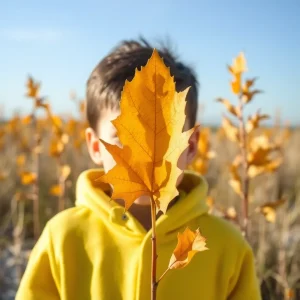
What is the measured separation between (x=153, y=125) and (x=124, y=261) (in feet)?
3.08

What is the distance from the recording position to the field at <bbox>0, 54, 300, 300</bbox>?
2.59 m

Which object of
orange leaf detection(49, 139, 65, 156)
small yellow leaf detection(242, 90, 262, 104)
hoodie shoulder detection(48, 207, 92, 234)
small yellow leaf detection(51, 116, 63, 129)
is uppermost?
small yellow leaf detection(242, 90, 262, 104)

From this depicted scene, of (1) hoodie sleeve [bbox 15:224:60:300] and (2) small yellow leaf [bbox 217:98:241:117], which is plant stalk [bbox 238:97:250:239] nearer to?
(2) small yellow leaf [bbox 217:98:241:117]

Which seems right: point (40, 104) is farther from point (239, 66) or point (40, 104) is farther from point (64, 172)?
point (239, 66)

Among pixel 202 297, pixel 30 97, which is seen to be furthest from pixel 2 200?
pixel 202 297

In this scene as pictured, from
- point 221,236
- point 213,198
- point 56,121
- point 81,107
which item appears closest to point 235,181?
point 221,236

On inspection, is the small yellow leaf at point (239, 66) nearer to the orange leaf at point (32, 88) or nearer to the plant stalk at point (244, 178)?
the plant stalk at point (244, 178)

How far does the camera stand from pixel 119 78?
63.8 inches

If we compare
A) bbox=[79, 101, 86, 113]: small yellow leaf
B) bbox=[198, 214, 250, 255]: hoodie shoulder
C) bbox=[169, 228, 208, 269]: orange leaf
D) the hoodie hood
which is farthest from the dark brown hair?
bbox=[79, 101, 86, 113]: small yellow leaf

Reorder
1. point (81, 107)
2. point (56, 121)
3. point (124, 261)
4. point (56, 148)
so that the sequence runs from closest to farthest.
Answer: point (124, 261) → point (56, 121) → point (56, 148) → point (81, 107)

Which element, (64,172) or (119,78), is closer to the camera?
(119,78)

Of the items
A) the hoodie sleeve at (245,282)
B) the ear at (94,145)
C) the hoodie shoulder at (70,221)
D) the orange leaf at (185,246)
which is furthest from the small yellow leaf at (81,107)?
the orange leaf at (185,246)

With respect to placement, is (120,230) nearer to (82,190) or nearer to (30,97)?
(82,190)

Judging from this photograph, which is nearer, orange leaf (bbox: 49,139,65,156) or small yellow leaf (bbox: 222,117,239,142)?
small yellow leaf (bbox: 222,117,239,142)
